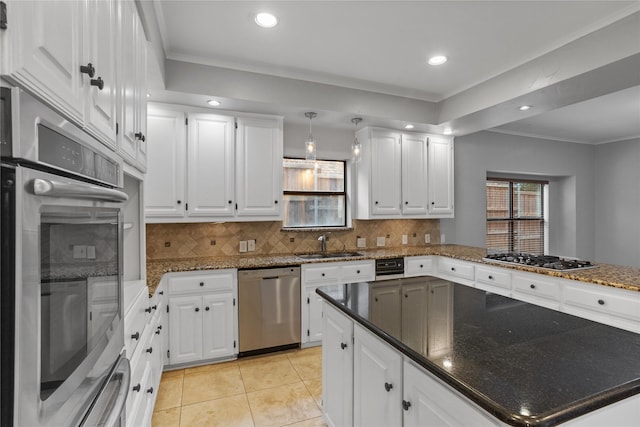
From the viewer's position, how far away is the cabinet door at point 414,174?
404 centimetres

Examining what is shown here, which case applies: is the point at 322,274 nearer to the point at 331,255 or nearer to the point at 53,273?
the point at 331,255

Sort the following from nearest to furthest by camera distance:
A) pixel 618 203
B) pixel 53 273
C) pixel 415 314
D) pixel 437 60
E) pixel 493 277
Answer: pixel 53 273 < pixel 415 314 < pixel 437 60 < pixel 493 277 < pixel 618 203

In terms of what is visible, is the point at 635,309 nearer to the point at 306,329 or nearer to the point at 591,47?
the point at 591,47

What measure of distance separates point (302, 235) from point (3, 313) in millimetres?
3377

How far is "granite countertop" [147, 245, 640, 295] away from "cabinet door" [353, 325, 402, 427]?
4.74 ft

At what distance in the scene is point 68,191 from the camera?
2.40 ft

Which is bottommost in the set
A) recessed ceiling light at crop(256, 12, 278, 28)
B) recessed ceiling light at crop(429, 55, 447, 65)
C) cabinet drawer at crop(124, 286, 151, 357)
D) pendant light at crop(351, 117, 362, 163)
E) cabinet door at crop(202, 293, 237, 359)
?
cabinet door at crop(202, 293, 237, 359)

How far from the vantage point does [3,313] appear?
553mm

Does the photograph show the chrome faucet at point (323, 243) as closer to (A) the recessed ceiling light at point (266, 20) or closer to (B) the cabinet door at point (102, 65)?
(A) the recessed ceiling light at point (266, 20)

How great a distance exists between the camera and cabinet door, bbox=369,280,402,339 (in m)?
1.41

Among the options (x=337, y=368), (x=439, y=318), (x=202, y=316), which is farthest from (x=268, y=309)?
(x=439, y=318)

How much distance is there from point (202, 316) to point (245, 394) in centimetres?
81

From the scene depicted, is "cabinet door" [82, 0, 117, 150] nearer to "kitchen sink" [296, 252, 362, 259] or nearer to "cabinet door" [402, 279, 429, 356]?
"cabinet door" [402, 279, 429, 356]

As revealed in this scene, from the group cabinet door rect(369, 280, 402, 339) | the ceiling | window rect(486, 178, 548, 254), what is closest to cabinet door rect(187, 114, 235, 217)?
the ceiling
